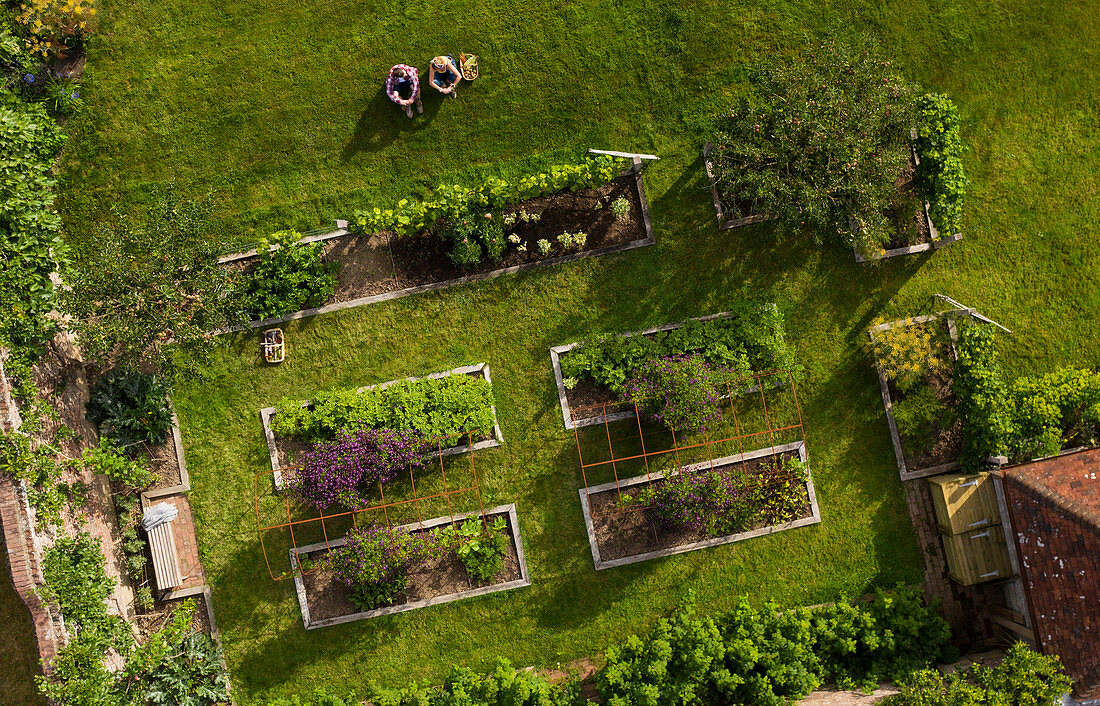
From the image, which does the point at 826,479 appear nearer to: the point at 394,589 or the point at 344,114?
the point at 394,589

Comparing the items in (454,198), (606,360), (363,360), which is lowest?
(606,360)

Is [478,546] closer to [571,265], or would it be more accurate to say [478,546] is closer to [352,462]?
[352,462]

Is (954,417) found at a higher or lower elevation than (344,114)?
lower

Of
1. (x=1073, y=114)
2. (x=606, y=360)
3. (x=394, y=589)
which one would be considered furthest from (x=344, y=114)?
(x=1073, y=114)

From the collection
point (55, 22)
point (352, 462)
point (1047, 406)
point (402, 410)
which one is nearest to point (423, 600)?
point (352, 462)
